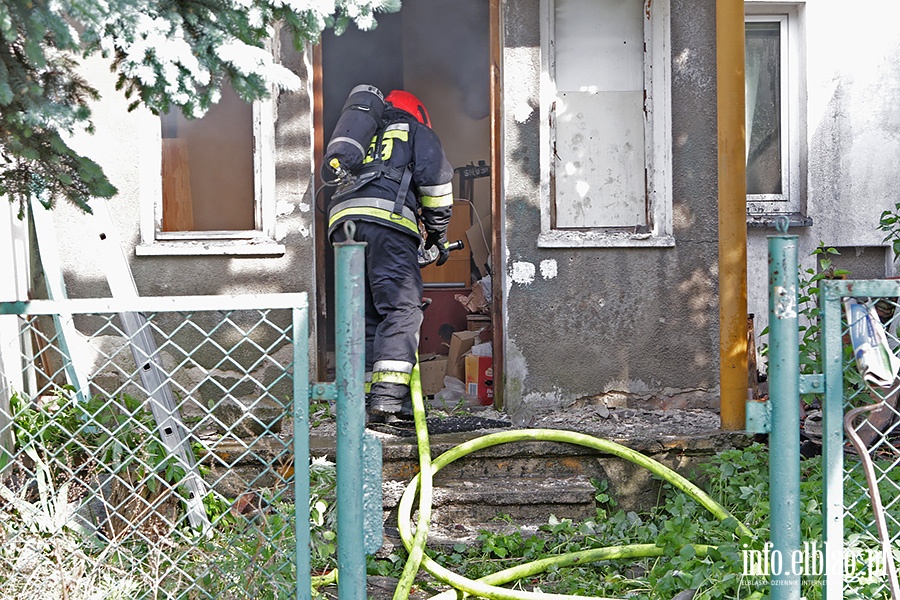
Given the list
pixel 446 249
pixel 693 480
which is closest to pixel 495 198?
pixel 446 249

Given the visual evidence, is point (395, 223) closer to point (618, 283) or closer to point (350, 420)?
point (618, 283)

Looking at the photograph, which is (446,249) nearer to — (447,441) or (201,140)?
(447,441)

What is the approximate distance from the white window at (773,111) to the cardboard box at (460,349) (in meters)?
2.19

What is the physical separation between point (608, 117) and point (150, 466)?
366 cm

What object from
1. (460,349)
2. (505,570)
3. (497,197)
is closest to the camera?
(505,570)

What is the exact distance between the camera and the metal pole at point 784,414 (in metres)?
2.33

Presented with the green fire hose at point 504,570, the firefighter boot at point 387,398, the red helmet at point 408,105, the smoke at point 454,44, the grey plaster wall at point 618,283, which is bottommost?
the green fire hose at point 504,570

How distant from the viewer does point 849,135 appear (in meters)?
6.07

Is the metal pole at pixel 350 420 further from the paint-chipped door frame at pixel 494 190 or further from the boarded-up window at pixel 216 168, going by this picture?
the boarded-up window at pixel 216 168

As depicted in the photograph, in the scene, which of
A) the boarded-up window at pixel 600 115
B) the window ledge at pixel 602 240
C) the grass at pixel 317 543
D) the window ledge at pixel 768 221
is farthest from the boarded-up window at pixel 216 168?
the window ledge at pixel 768 221

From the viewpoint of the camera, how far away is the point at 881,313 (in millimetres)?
4754

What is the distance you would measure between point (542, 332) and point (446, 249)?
2.66ft

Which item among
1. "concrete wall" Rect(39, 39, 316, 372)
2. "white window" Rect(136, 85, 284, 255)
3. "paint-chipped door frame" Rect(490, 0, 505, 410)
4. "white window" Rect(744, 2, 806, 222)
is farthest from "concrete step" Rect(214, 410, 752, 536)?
"white window" Rect(744, 2, 806, 222)

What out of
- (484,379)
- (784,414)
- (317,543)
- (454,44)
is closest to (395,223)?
(484,379)
